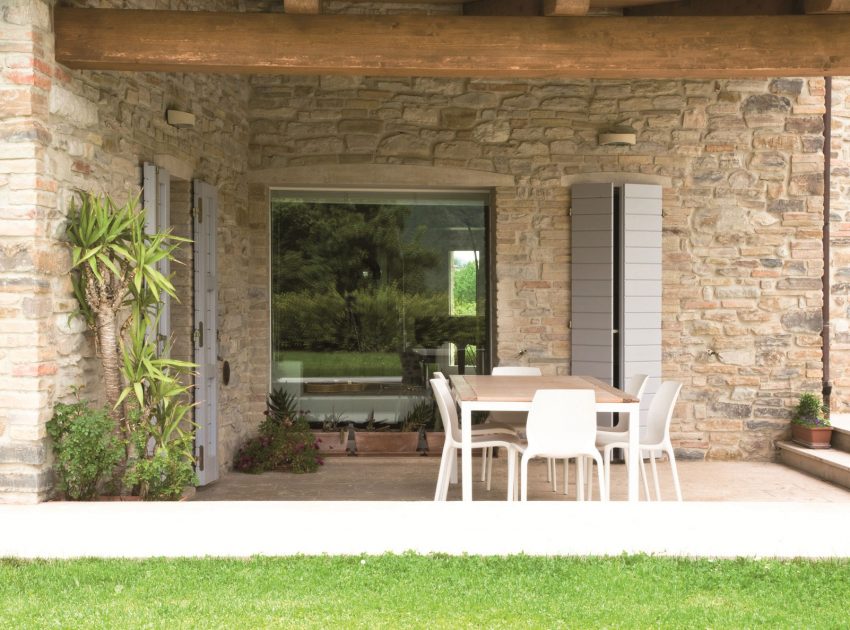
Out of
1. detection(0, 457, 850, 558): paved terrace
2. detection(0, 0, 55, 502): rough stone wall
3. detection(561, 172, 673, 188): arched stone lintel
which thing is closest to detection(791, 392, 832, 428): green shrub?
detection(561, 172, 673, 188): arched stone lintel

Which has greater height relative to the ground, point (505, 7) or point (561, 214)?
point (505, 7)

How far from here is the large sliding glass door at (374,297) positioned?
28.6 feet

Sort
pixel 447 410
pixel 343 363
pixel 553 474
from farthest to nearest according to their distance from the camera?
pixel 343 363 → pixel 553 474 → pixel 447 410

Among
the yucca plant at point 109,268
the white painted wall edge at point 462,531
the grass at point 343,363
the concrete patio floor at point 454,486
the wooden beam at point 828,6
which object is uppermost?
the wooden beam at point 828,6

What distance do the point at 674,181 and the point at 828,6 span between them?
3.45 m

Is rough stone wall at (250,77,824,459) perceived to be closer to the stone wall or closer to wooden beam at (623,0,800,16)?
the stone wall

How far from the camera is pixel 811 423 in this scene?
8.19 meters

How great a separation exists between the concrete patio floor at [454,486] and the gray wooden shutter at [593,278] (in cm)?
99

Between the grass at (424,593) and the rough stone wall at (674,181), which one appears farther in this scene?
the rough stone wall at (674,181)

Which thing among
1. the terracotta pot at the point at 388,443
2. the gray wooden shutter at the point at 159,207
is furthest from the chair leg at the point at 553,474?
the gray wooden shutter at the point at 159,207

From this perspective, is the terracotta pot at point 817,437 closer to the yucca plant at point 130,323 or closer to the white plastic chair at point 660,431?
the white plastic chair at point 660,431

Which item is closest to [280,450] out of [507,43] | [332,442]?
[332,442]

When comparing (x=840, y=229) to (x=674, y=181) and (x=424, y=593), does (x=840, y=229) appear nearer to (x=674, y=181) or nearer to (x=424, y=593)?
(x=674, y=181)

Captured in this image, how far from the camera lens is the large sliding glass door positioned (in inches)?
344
